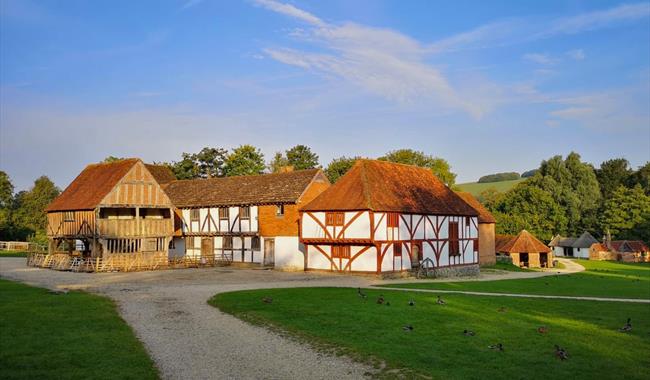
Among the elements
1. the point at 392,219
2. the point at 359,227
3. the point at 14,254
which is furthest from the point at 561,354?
the point at 14,254

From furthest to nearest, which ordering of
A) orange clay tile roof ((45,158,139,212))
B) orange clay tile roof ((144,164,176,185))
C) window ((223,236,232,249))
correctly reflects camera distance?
1. orange clay tile roof ((144,164,176,185))
2. window ((223,236,232,249))
3. orange clay tile roof ((45,158,139,212))

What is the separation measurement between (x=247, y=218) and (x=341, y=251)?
31.8 ft

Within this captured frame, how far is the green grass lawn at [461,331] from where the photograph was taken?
12047 mm

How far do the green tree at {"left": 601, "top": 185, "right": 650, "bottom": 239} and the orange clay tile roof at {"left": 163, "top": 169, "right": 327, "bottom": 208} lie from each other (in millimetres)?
60833

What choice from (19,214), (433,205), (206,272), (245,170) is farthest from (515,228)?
(19,214)

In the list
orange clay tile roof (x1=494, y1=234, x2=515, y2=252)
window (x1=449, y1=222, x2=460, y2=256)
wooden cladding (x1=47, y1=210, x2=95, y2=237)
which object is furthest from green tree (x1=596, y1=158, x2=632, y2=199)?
wooden cladding (x1=47, y1=210, x2=95, y2=237)

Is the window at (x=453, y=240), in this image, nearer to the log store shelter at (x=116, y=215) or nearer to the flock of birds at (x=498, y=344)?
the flock of birds at (x=498, y=344)

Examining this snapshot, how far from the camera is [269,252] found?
135 ft

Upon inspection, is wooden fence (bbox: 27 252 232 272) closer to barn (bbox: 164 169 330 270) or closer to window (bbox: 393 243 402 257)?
barn (bbox: 164 169 330 270)

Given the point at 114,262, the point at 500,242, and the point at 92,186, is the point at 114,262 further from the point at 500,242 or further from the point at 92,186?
the point at 500,242

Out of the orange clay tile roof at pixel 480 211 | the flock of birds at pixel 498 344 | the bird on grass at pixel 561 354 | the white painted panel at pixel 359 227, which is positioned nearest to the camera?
the bird on grass at pixel 561 354

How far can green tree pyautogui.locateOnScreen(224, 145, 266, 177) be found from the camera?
70625 millimetres

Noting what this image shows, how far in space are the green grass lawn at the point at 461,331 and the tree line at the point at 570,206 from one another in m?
61.3

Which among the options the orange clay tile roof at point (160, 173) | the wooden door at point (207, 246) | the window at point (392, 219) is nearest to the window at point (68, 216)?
the wooden door at point (207, 246)
